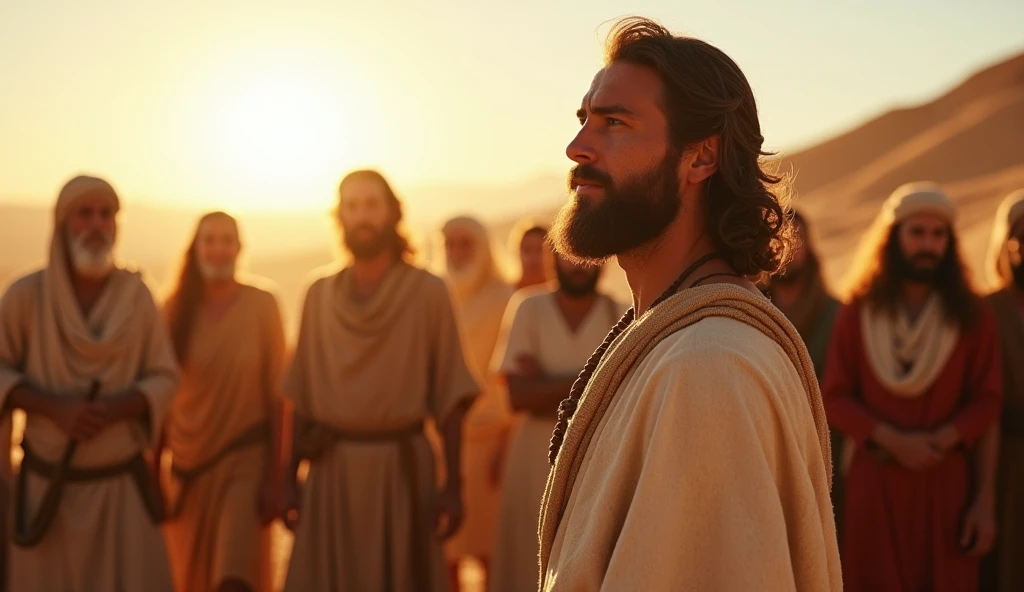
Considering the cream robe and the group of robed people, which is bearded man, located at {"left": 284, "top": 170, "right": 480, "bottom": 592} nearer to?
the group of robed people

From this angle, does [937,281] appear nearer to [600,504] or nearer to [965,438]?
[965,438]

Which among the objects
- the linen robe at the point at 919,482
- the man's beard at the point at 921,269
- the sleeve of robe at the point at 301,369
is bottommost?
the linen robe at the point at 919,482

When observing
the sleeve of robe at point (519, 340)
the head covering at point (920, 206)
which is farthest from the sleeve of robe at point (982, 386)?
the sleeve of robe at point (519, 340)

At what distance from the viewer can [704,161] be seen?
2.98 m

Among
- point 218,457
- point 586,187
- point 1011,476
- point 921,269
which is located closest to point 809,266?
point 921,269

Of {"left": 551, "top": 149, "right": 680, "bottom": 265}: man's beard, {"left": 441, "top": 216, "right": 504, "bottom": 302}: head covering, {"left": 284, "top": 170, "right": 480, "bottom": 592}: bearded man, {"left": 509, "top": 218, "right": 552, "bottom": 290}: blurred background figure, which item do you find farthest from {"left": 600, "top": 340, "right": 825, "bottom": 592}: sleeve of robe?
{"left": 441, "top": 216, "right": 504, "bottom": 302}: head covering

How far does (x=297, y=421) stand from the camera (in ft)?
22.3

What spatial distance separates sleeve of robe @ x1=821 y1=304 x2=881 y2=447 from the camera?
6395 millimetres

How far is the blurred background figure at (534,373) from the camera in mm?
7312

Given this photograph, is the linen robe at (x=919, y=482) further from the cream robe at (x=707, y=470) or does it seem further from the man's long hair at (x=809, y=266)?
the cream robe at (x=707, y=470)

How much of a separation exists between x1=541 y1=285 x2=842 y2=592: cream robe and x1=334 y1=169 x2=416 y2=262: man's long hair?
431cm

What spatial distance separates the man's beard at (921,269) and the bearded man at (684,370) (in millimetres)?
3755

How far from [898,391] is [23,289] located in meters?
4.54

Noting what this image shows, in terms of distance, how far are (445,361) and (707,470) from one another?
14.5ft
